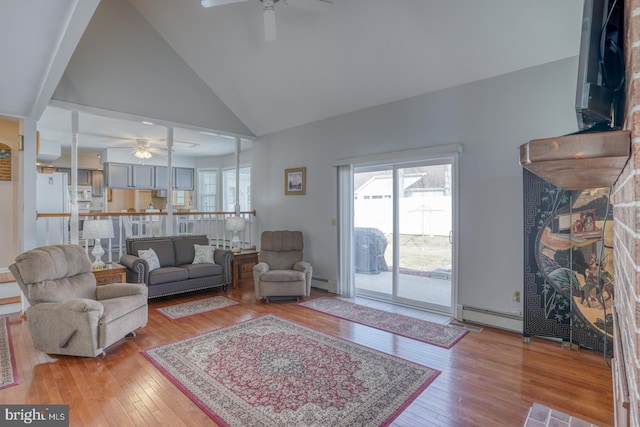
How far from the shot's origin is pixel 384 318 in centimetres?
411

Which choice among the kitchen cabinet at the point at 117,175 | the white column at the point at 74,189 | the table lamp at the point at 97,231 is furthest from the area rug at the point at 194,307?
the kitchen cabinet at the point at 117,175

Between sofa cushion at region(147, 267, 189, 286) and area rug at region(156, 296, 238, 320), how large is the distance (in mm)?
394

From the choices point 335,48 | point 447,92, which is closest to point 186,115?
point 335,48

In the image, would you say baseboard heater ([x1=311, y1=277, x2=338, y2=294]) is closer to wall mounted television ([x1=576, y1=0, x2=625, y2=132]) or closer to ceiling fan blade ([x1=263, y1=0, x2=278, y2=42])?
ceiling fan blade ([x1=263, y1=0, x2=278, y2=42])

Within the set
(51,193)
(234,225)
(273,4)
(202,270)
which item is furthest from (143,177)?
(273,4)

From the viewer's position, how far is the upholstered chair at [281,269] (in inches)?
188

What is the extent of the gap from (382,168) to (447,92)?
4.35ft

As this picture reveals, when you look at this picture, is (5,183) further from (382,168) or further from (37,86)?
(382,168)

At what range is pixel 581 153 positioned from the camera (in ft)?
2.78

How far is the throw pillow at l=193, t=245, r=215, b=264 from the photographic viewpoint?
17.8 feet

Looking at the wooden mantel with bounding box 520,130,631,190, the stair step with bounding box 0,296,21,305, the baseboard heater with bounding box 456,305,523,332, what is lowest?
the baseboard heater with bounding box 456,305,523,332

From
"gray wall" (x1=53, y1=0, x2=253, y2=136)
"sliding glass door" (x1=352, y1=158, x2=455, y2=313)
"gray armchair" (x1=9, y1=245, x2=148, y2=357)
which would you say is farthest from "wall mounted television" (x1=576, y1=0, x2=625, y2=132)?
"gray wall" (x1=53, y1=0, x2=253, y2=136)

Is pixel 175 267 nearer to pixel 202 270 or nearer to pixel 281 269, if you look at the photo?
pixel 202 270

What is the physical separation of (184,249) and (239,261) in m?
0.97
